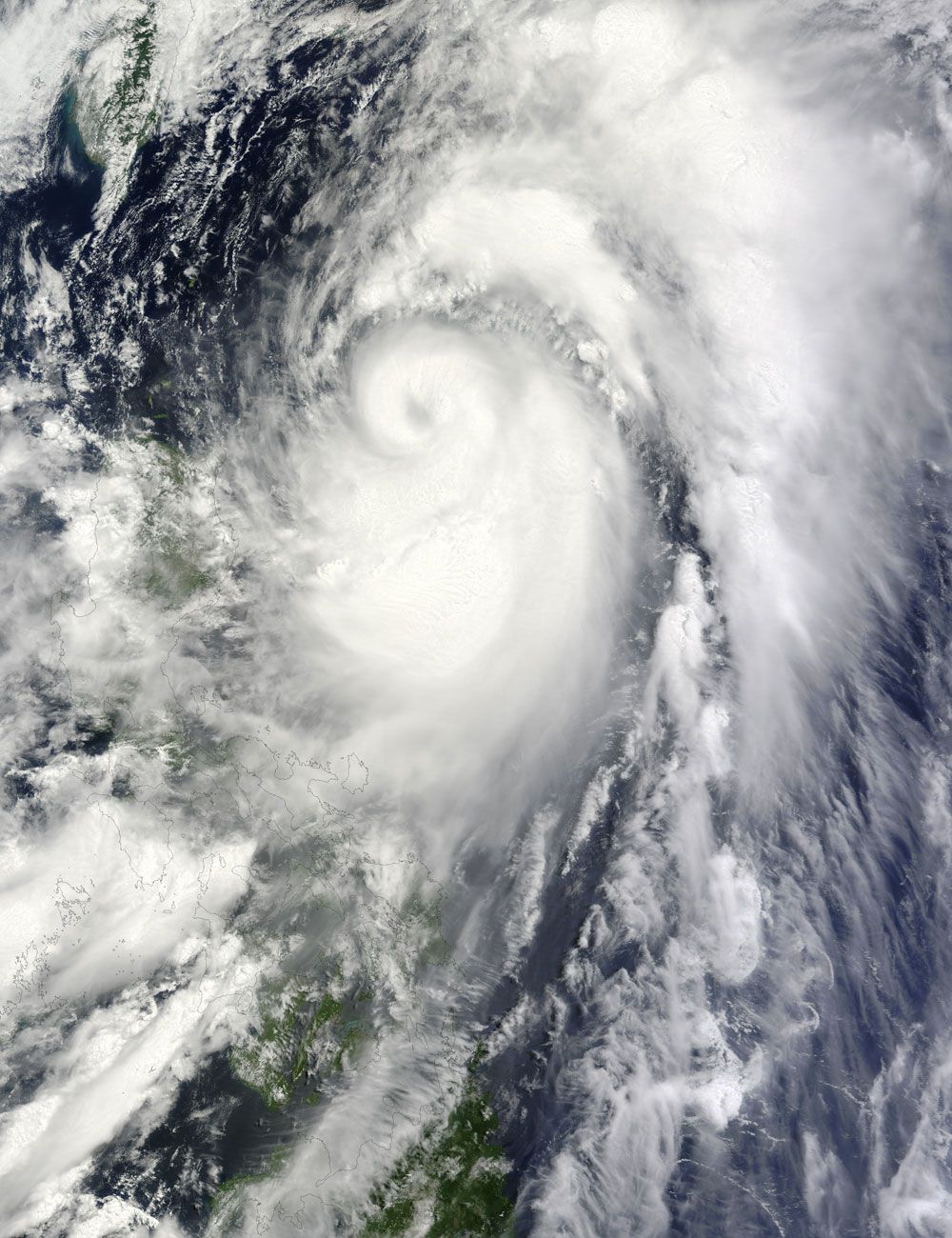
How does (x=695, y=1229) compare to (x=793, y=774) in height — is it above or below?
below

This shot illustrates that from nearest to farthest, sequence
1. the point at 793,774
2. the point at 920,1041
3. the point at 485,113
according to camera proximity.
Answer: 1. the point at 920,1041
2. the point at 793,774
3. the point at 485,113

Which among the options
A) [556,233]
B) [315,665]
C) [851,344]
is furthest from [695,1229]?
[556,233]

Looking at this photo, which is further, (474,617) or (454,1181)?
(474,617)

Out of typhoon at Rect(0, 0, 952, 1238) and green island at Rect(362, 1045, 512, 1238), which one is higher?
typhoon at Rect(0, 0, 952, 1238)

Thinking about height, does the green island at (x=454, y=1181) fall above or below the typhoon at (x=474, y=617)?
below

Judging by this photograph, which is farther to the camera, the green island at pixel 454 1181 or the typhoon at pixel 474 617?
the green island at pixel 454 1181

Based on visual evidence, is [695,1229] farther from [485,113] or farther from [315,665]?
[485,113]

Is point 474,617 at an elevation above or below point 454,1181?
above

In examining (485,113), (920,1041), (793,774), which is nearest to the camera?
(920,1041)
